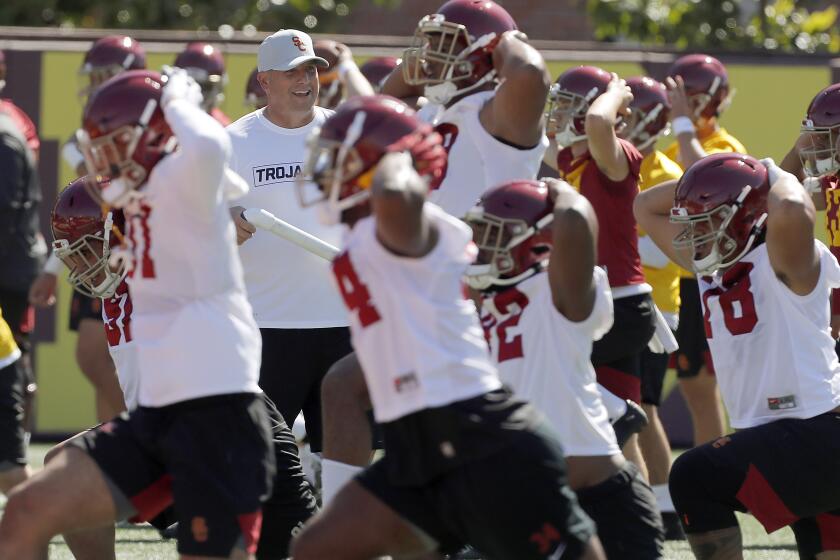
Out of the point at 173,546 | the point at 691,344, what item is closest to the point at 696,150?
the point at 691,344

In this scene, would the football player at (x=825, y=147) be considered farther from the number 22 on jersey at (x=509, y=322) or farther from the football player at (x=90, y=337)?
the football player at (x=90, y=337)

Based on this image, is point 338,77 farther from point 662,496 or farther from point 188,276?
point 188,276

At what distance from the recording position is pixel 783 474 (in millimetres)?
5211

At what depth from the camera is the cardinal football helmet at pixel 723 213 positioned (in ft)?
17.8

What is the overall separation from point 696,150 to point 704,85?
2.25 feet

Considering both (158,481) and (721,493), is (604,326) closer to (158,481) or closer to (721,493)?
(721,493)

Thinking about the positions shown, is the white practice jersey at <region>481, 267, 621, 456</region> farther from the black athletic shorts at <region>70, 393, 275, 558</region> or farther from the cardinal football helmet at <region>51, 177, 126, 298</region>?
the cardinal football helmet at <region>51, 177, 126, 298</region>

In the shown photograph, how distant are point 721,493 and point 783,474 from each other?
20cm

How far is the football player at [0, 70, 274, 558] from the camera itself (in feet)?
14.5

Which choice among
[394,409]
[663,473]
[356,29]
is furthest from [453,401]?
[356,29]

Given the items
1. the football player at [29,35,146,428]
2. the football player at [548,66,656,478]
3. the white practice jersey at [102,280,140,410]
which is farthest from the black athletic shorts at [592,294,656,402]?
the football player at [29,35,146,428]

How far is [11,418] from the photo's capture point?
669cm

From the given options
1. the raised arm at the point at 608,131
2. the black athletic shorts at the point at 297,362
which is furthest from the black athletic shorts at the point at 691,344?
the black athletic shorts at the point at 297,362

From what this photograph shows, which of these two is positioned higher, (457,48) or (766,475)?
(457,48)
